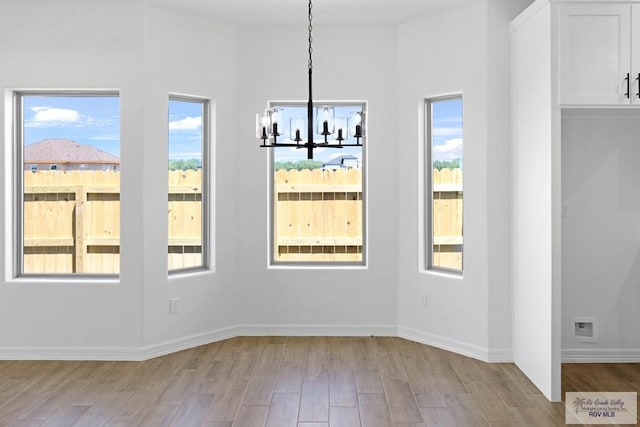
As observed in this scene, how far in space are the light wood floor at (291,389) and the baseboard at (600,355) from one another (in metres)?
0.11

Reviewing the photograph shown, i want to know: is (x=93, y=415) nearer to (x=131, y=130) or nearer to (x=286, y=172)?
(x=131, y=130)

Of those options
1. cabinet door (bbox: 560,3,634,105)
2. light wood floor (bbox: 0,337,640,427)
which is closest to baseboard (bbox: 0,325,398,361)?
light wood floor (bbox: 0,337,640,427)

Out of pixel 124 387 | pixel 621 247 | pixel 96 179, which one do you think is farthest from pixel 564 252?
pixel 96 179

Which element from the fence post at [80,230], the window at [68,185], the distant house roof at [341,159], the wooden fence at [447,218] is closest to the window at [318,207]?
the distant house roof at [341,159]

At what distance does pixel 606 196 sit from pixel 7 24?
5072 millimetres

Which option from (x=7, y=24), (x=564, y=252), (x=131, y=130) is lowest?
(x=564, y=252)

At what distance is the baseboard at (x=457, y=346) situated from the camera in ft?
15.3

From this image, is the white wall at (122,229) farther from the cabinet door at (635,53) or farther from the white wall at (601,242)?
the cabinet door at (635,53)

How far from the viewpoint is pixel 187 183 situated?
5.30m

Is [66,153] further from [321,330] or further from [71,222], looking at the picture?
[321,330]

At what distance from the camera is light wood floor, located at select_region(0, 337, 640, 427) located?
3.50m

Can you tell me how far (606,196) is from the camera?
457cm

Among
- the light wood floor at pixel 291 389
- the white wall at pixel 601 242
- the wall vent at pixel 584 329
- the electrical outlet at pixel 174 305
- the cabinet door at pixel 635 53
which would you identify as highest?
the cabinet door at pixel 635 53

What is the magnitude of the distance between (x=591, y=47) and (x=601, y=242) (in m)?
1.66
